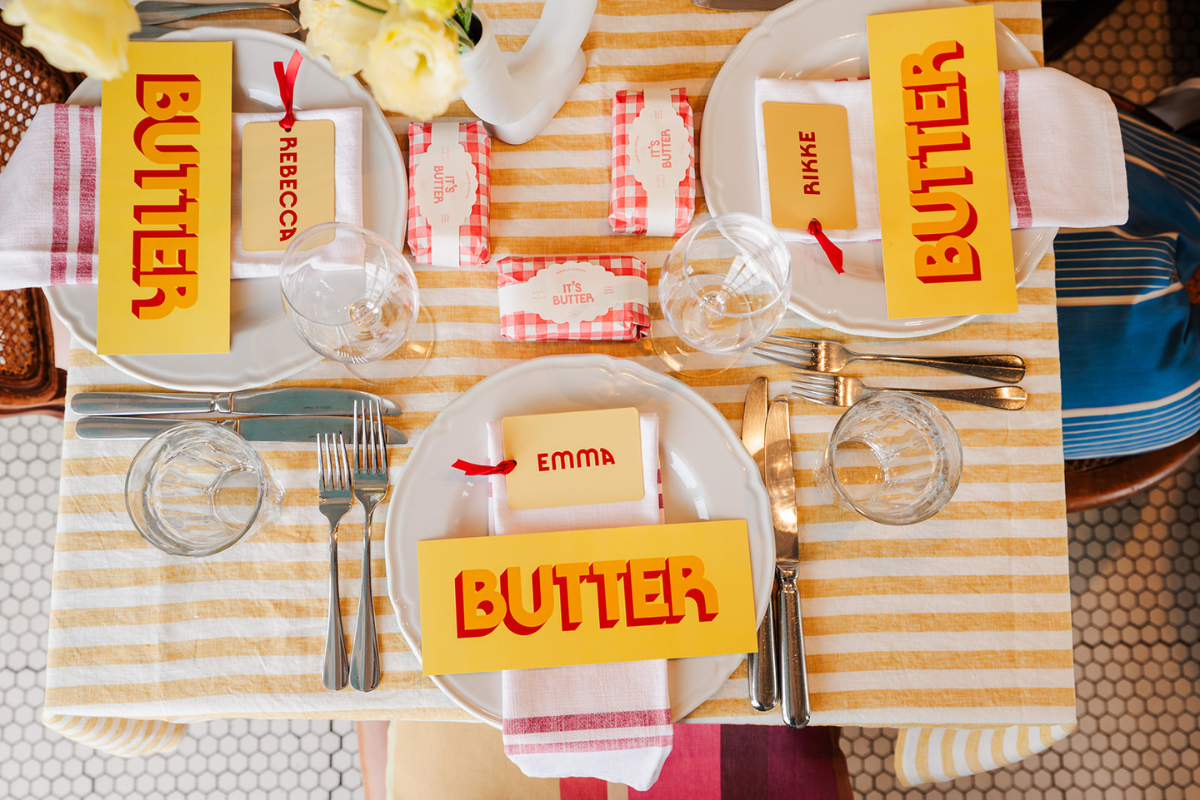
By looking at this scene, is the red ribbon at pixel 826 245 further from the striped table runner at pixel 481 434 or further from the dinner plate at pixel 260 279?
the dinner plate at pixel 260 279

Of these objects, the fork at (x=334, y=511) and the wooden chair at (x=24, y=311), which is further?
the wooden chair at (x=24, y=311)

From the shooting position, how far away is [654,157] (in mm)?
706

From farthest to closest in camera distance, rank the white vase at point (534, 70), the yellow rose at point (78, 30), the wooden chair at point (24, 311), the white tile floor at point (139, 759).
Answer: the white tile floor at point (139, 759) → the wooden chair at point (24, 311) → the white vase at point (534, 70) → the yellow rose at point (78, 30)

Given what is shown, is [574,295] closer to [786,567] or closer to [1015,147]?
[786,567]

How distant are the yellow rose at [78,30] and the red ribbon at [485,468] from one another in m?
0.41

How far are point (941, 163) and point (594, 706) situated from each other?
2.22ft

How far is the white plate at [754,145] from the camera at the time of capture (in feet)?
2.39

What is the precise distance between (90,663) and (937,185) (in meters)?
1.03

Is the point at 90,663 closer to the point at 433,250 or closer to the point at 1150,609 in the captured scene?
the point at 433,250

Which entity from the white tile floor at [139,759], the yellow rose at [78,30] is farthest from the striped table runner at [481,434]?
the white tile floor at [139,759]

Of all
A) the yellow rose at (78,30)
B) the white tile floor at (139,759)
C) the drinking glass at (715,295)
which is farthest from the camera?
the white tile floor at (139,759)

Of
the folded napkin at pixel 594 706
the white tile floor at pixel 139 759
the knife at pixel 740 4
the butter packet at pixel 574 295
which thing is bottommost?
the white tile floor at pixel 139 759

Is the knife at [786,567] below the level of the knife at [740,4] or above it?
below

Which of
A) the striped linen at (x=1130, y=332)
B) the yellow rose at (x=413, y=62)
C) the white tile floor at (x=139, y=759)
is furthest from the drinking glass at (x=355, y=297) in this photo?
the white tile floor at (x=139, y=759)
